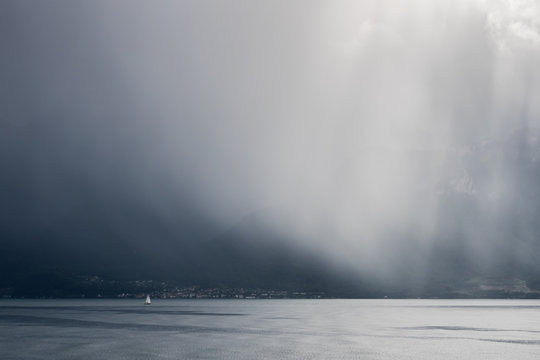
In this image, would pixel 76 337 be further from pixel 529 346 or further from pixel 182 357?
pixel 529 346

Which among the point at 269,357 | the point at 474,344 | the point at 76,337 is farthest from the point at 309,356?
the point at 76,337

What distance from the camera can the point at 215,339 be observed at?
117250 mm

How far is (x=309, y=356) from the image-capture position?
279 feet

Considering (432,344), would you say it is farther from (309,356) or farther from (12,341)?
(12,341)

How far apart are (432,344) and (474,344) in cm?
761

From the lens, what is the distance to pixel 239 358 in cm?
8431

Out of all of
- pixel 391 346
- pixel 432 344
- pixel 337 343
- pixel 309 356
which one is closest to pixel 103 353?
pixel 309 356

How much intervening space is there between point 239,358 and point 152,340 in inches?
1318

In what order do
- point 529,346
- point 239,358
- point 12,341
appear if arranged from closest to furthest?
point 239,358
point 529,346
point 12,341

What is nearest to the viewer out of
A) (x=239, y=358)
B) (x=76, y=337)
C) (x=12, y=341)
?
(x=239, y=358)

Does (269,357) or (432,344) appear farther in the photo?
(432,344)

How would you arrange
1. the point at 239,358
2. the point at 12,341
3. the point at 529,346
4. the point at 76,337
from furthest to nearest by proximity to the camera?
the point at 76,337, the point at 12,341, the point at 529,346, the point at 239,358

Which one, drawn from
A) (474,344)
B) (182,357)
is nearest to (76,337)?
(182,357)

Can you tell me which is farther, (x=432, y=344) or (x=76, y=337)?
(x=76, y=337)
